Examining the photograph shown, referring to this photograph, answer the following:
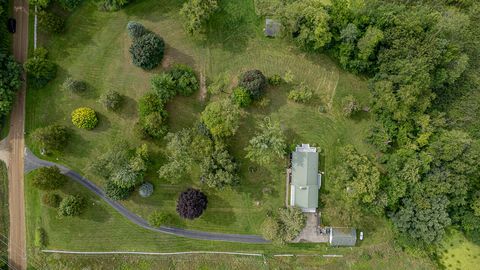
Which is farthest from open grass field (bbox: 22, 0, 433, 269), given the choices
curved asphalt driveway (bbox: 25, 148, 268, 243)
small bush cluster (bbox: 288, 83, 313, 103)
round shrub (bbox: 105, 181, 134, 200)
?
round shrub (bbox: 105, 181, 134, 200)

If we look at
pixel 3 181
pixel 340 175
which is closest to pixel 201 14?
pixel 340 175

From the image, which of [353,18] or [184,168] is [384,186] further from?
[184,168]

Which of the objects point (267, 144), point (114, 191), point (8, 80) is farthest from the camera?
point (267, 144)

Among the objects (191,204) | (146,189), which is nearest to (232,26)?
(191,204)

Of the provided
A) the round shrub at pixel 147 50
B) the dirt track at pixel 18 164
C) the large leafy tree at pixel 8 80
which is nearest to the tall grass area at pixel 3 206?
the dirt track at pixel 18 164

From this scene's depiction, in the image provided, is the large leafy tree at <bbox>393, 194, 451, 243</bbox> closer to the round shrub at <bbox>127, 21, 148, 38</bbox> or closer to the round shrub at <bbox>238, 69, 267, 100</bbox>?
the round shrub at <bbox>238, 69, 267, 100</bbox>

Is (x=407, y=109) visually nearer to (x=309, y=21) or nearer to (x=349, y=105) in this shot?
(x=349, y=105)
